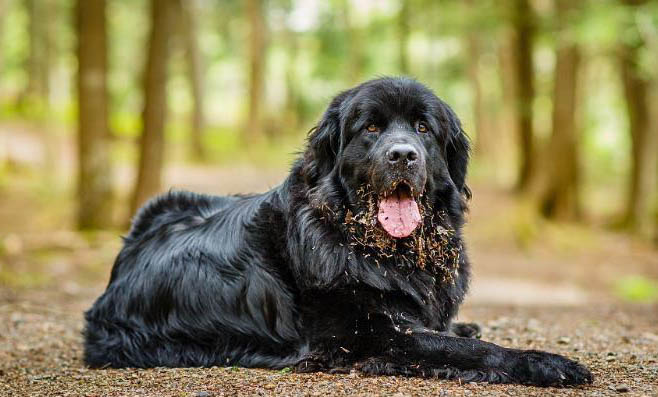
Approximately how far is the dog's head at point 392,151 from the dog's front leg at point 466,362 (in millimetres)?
699

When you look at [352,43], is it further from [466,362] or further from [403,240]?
[466,362]

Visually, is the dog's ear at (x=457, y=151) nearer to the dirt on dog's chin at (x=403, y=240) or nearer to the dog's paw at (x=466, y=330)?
the dirt on dog's chin at (x=403, y=240)

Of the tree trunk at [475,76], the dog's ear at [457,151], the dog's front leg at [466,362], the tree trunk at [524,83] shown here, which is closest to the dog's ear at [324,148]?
the dog's ear at [457,151]

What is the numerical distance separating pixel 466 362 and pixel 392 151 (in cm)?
130

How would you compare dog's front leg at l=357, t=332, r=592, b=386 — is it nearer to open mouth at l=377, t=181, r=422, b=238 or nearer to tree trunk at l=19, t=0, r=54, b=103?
open mouth at l=377, t=181, r=422, b=238

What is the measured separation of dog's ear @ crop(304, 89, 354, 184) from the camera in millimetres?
4941

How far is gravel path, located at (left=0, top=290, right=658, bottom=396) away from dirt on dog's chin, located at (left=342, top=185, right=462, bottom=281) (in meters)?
0.79

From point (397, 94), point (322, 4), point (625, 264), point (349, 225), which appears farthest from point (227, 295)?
point (322, 4)

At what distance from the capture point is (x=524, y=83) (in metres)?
21.1

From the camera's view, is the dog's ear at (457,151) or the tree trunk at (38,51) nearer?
the dog's ear at (457,151)

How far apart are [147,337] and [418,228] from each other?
1971 mm

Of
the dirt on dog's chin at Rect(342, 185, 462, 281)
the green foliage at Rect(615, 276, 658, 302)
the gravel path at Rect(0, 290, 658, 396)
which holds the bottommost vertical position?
the green foliage at Rect(615, 276, 658, 302)

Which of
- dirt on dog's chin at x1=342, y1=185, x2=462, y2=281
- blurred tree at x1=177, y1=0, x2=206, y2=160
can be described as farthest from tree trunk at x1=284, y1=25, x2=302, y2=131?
dirt on dog's chin at x1=342, y1=185, x2=462, y2=281

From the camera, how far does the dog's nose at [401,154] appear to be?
444cm
